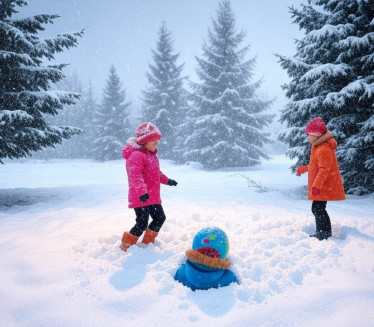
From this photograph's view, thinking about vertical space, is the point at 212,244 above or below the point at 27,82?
below

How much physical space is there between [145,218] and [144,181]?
0.49m

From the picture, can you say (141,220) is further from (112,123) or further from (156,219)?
(112,123)

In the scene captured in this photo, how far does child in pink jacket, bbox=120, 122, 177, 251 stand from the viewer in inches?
142

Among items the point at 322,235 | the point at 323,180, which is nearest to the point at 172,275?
the point at 322,235

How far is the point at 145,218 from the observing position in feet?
11.9

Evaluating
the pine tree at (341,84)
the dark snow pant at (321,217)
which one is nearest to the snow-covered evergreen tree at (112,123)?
the pine tree at (341,84)

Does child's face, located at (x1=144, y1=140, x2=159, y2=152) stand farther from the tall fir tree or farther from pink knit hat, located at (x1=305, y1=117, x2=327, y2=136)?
the tall fir tree

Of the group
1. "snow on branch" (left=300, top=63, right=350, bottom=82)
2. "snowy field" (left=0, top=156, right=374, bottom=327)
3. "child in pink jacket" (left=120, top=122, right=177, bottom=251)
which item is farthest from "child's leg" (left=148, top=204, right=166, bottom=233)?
"snow on branch" (left=300, top=63, right=350, bottom=82)

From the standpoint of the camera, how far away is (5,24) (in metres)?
6.93

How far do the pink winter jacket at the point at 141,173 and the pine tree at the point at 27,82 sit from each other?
4.83m

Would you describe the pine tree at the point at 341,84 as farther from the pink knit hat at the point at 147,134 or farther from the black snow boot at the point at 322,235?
the pink knit hat at the point at 147,134

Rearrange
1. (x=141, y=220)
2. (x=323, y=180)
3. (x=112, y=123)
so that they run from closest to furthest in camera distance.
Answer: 1. (x=141, y=220)
2. (x=323, y=180)
3. (x=112, y=123)

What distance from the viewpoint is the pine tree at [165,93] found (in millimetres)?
26453

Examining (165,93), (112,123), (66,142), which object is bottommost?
(66,142)
